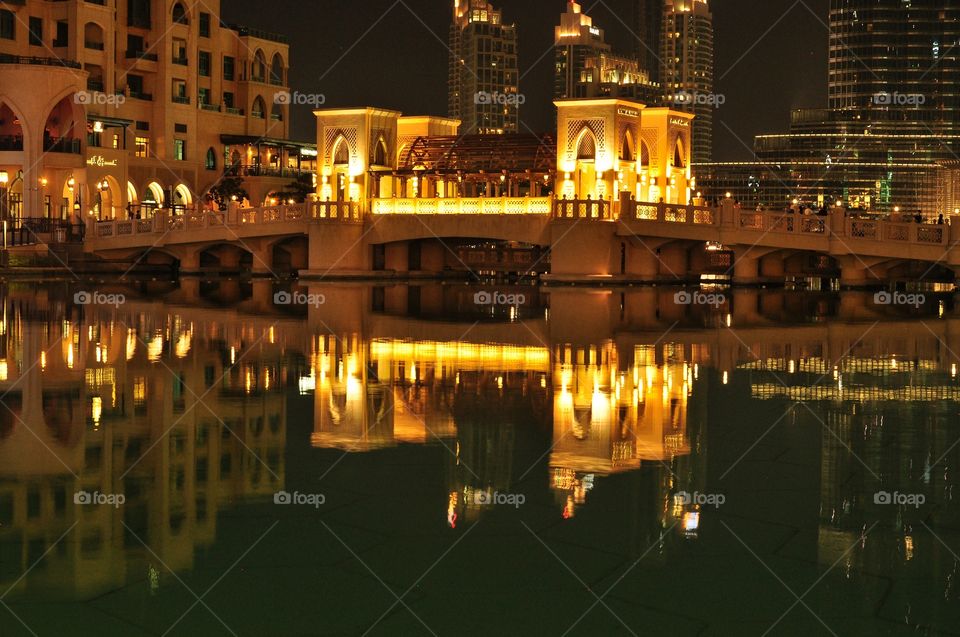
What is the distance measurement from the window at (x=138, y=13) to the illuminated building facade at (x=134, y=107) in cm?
7

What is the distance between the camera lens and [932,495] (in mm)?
8242

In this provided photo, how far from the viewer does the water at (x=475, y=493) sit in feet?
19.4

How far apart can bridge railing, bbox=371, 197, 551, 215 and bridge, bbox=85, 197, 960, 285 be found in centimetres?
5

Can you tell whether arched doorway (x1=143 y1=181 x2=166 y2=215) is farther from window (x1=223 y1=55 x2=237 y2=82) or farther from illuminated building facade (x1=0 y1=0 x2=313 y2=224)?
window (x1=223 y1=55 x2=237 y2=82)

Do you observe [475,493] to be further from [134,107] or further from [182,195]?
[182,195]

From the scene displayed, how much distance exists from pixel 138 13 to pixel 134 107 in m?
5.16

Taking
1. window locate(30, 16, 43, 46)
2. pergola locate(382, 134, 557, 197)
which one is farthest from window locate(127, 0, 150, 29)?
pergola locate(382, 134, 557, 197)

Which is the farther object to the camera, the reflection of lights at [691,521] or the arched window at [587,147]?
the arched window at [587,147]

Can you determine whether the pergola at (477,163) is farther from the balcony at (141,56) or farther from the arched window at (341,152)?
the balcony at (141,56)

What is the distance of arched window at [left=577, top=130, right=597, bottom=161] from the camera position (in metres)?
45.4

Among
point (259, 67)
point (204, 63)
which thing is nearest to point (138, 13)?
point (204, 63)

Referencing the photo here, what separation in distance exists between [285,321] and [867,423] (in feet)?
47.5

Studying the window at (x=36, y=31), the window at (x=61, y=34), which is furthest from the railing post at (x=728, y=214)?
the window at (x=36, y=31)

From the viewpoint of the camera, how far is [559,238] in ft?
142
